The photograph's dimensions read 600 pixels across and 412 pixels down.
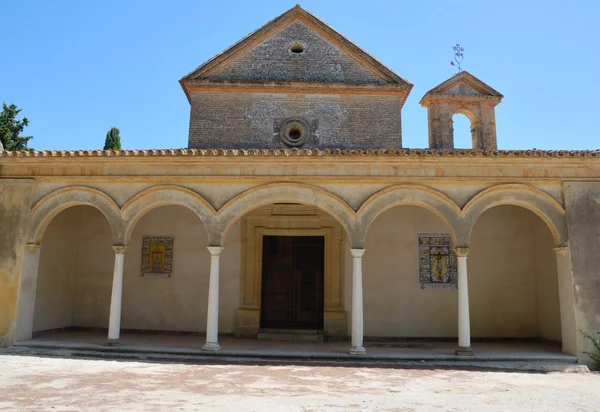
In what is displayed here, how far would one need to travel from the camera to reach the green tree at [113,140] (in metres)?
24.3

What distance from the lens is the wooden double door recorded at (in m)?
11.4

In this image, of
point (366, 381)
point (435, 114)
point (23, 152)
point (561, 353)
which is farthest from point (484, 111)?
point (23, 152)

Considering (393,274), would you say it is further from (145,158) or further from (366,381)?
(145,158)

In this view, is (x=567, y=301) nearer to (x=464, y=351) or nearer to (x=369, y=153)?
(x=464, y=351)

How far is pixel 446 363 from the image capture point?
8398mm

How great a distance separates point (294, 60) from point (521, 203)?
6.83 meters

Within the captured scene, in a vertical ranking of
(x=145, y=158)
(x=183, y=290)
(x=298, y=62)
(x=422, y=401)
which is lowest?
(x=422, y=401)

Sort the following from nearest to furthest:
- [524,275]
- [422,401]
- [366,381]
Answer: [422,401], [366,381], [524,275]

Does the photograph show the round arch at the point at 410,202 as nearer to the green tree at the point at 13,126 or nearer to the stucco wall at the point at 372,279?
the stucco wall at the point at 372,279

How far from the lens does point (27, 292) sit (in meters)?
9.49

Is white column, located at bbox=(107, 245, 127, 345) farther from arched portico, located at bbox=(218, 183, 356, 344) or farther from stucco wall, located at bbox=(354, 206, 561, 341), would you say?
stucco wall, located at bbox=(354, 206, 561, 341)

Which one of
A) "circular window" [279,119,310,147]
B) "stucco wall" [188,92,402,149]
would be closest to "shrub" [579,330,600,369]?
"stucco wall" [188,92,402,149]

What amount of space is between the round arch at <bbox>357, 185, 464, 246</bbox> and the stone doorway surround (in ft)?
7.05

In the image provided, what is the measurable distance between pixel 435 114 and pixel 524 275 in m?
4.65
